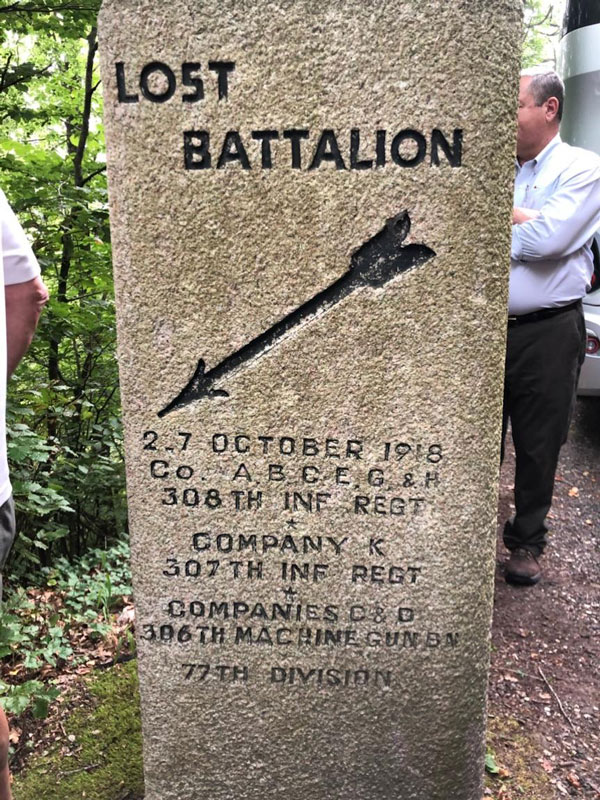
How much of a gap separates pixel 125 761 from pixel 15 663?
924 millimetres

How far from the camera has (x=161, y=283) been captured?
1754 millimetres

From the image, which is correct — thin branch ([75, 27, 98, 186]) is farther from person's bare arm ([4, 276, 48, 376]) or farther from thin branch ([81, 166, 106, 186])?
person's bare arm ([4, 276, 48, 376])

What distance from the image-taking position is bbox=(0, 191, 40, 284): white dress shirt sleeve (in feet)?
6.34

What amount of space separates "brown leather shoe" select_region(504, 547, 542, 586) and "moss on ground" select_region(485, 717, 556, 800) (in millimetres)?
969

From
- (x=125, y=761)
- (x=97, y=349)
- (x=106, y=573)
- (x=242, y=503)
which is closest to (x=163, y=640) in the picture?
(x=242, y=503)

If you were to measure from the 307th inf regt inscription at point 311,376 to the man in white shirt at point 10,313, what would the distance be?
34 cm

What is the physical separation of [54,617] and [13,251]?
1831 millimetres

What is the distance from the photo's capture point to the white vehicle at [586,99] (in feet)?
16.4

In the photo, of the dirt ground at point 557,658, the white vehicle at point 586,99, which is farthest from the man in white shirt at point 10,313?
the white vehicle at point 586,99

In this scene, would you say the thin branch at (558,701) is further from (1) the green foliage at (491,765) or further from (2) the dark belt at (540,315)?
(2) the dark belt at (540,315)

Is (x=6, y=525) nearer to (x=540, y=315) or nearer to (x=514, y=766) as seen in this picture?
(x=514, y=766)

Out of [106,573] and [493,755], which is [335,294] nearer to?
[493,755]

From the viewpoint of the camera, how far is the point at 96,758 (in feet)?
8.16

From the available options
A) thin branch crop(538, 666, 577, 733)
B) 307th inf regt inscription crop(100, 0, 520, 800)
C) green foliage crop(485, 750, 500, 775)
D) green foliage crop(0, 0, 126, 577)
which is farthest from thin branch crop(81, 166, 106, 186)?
green foliage crop(485, 750, 500, 775)
